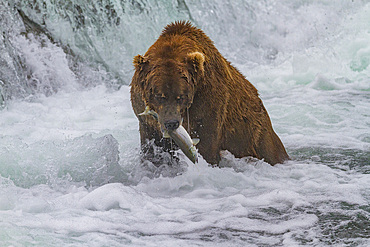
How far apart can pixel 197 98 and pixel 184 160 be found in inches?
29.5

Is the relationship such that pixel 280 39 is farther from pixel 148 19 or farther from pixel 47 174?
pixel 47 174

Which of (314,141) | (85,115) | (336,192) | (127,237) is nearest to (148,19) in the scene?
(85,115)

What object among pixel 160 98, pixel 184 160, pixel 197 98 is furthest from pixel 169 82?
pixel 184 160

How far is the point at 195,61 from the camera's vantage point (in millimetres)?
4473

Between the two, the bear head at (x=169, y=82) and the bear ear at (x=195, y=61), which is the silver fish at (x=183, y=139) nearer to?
the bear head at (x=169, y=82)

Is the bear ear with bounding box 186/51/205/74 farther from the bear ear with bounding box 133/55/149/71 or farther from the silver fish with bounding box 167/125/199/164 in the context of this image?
the silver fish with bounding box 167/125/199/164

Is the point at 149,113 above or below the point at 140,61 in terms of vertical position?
below

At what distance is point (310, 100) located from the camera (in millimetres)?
9844

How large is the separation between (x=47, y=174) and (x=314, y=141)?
11.2ft

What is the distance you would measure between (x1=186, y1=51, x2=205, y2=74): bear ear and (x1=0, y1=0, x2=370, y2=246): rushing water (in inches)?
39.6

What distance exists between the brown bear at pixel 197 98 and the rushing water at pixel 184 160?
0.25 meters

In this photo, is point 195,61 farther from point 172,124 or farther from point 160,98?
point 172,124

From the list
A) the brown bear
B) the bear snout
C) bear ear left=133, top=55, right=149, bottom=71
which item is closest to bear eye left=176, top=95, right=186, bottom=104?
the brown bear

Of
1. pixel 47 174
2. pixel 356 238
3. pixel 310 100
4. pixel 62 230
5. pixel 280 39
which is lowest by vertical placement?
pixel 356 238
